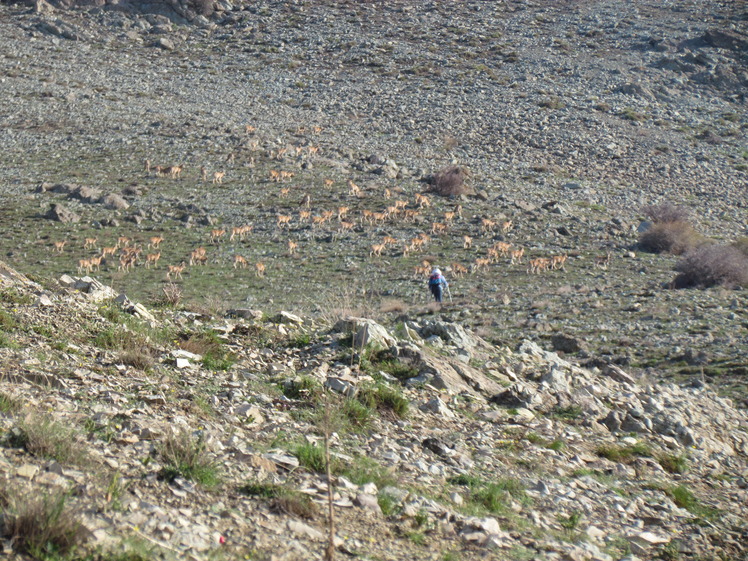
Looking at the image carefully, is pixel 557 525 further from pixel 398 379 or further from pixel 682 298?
pixel 682 298

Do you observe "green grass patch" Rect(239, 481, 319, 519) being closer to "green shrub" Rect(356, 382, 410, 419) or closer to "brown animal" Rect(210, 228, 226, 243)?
"green shrub" Rect(356, 382, 410, 419)

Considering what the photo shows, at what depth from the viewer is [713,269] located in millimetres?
19578

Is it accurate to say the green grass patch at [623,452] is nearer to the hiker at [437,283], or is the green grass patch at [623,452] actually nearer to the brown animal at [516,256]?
the hiker at [437,283]

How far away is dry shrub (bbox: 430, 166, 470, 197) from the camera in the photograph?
29422mm

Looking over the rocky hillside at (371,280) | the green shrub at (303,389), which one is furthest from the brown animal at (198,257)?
the green shrub at (303,389)

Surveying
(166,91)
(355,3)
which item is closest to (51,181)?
(166,91)

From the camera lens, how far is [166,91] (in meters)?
42.6

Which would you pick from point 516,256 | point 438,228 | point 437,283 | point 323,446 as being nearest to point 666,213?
point 516,256

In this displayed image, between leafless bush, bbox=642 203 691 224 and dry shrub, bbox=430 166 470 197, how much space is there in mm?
7081

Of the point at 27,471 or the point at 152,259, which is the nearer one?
the point at 27,471

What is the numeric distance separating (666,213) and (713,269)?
831cm

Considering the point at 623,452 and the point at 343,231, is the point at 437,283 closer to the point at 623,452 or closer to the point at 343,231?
the point at 343,231

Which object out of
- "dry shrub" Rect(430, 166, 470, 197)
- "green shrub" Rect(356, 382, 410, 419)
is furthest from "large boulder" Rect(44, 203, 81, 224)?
"green shrub" Rect(356, 382, 410, 419)

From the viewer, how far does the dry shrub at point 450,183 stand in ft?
96.5
